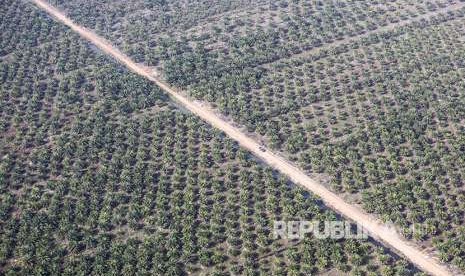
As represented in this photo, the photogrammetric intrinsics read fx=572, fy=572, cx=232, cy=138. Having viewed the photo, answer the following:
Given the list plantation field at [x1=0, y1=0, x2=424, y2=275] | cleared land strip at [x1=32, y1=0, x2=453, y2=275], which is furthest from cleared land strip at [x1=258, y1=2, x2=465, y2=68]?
plantation field at [x1=0, y1=0, x2=424, y2=275]

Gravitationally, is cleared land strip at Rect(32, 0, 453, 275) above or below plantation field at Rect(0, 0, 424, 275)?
below

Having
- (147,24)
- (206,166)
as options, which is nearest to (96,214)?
(206,166)

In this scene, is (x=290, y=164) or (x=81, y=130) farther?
(x=81, y=130)

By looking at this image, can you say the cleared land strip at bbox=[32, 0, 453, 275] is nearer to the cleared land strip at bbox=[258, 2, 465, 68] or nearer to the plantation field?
the plantation field

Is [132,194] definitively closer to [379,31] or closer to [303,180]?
[303,180]

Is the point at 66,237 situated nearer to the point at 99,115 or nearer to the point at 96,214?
the point at 96,214

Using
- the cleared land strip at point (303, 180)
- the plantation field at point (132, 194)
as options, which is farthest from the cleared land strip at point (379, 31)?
the plantation field at point (132, 194)
